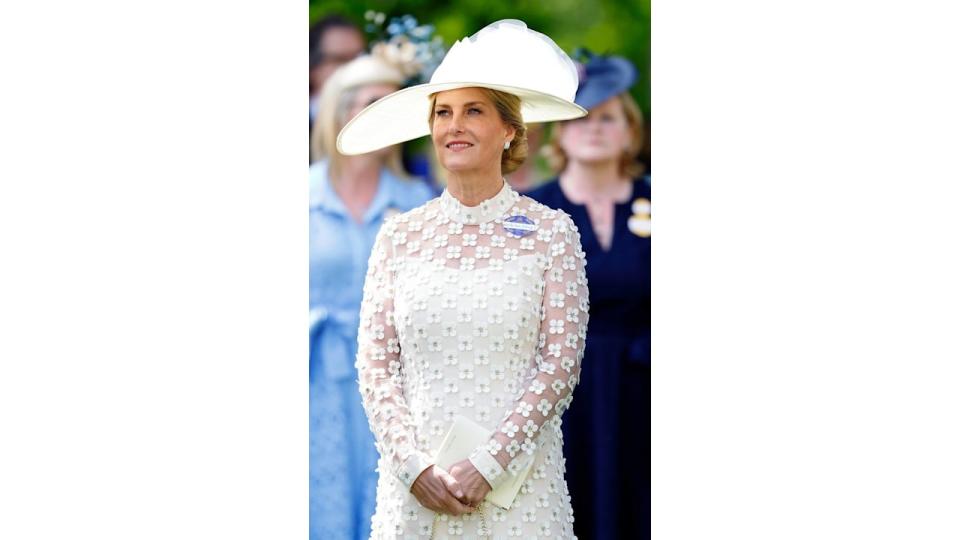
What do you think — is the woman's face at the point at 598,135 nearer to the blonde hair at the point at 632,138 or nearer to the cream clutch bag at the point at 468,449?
the blonde hair at the point at 632,138

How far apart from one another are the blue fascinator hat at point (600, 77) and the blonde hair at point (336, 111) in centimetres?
81

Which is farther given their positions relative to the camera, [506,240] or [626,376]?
[626,376]

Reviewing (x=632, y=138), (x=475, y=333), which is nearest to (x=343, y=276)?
(x=475, y=333)

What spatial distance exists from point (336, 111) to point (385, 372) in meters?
1.37

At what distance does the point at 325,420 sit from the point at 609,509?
122cm

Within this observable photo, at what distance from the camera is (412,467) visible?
5.15 meters

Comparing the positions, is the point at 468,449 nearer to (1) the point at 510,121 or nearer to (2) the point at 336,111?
(1) the point at 510,121

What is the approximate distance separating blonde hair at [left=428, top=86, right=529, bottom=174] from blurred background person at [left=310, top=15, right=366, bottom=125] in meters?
0.82

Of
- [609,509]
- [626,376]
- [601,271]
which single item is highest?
[601,271]

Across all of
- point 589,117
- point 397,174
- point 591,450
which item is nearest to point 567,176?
point 589,117

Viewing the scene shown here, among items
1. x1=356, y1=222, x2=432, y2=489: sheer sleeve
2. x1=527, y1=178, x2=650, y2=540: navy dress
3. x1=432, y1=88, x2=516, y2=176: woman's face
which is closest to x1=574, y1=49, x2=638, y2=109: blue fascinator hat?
x1=527, y1=178, x2=650, y2=540: navy dress

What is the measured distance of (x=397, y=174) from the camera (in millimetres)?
6250

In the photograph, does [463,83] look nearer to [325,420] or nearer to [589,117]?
[589,117]

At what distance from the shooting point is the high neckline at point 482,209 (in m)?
5.41
